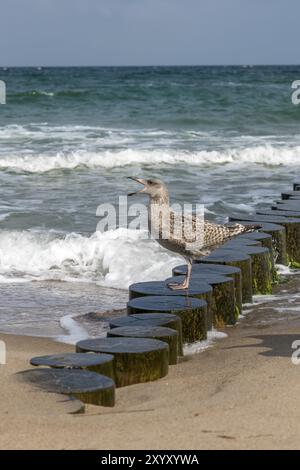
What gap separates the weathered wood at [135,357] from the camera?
5754 millimetres

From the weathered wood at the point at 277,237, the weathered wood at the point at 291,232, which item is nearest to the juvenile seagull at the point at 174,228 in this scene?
the weathered wood at the point at 277,237

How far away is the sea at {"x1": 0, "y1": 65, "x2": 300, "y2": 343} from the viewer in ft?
31.5

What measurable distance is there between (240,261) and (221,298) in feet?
2.48

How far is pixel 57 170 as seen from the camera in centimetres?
1967

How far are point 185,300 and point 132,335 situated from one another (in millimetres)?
925

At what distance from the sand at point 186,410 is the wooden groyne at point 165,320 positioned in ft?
0.32

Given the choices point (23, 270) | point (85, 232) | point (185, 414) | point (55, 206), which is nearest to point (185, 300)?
point (185, 414)

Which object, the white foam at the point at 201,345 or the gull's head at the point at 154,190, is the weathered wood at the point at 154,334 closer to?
the white foam at the point at 201,345

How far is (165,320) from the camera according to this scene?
21.4 feet

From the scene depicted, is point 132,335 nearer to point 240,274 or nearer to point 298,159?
point 240,274

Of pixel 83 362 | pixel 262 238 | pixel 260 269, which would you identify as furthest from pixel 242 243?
pixel 83 362

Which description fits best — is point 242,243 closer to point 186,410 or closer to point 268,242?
point 268,242

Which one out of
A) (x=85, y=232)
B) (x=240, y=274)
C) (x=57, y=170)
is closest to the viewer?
(x=240, y=274)

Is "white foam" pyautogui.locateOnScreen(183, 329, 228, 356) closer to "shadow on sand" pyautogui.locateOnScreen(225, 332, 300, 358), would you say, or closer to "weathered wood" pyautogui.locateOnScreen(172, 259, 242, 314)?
"shadow on sand" pyautogui.locateOnScreen(225, 332, 300, 358)
